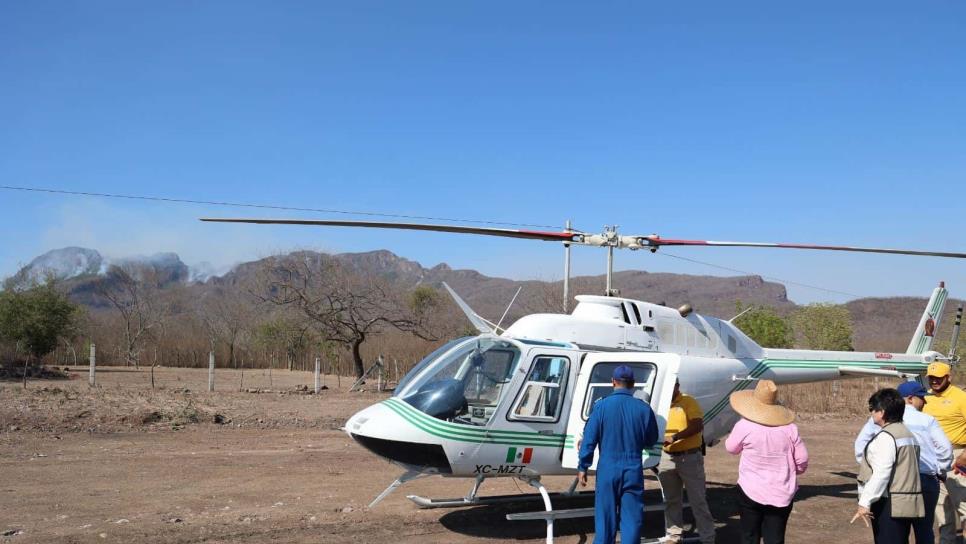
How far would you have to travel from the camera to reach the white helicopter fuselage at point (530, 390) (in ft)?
26.6

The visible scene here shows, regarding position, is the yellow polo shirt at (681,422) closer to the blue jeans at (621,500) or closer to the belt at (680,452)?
the belt at (680,452)

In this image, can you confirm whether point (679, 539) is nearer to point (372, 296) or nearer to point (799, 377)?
point (799, 377)

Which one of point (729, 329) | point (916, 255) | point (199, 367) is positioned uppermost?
point (916, 255)

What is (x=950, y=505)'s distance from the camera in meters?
7.32

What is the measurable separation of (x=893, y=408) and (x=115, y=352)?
39491 millimetres

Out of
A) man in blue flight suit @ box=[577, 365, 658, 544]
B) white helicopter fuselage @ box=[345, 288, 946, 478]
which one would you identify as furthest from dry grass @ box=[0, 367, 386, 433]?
man in blue flight suit @ box=[577, 365, 658, 544]

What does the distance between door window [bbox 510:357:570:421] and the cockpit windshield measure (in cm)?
25

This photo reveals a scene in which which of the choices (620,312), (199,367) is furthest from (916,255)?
(199,367)

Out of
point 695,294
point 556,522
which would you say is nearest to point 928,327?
point 556,522

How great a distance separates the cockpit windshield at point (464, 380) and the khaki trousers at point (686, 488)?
196cm

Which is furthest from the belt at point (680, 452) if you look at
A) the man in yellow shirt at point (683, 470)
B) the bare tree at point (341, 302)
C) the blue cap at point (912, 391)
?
the bare tree at point (341, 302)

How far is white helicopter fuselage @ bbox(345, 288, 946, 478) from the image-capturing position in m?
8.09

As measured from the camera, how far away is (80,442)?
14.3 metres

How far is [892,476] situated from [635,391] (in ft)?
10.2
